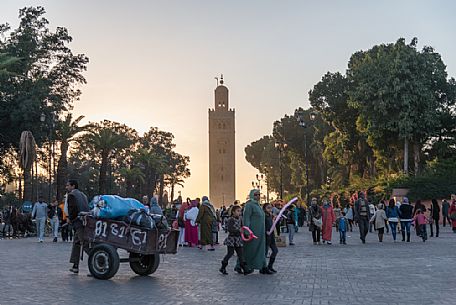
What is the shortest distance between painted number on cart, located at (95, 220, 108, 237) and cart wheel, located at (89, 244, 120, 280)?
258 mm

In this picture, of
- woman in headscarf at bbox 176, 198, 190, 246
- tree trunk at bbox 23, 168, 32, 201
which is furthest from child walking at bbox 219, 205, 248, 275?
tree trunk at bbox 23, 168, 32, 201

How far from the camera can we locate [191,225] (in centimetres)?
2562

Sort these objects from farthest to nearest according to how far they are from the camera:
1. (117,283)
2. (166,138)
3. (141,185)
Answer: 1. (166,138)
2. (141,185)
3. (117,283)

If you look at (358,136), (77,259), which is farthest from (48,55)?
(77,259)

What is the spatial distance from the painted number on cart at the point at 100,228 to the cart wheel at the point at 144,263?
0.81m

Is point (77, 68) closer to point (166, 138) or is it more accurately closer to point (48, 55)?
point (48, 55)

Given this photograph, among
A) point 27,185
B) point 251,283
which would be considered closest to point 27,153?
point 27,185

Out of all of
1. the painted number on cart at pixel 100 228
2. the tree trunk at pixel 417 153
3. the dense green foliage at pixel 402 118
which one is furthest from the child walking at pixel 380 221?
the tree trunk at pixel 417 153

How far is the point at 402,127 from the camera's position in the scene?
168 ft

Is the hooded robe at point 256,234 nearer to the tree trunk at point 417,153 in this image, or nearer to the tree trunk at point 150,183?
the tree trunk at point 417,153

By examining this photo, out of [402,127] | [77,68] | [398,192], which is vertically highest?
[77,68]

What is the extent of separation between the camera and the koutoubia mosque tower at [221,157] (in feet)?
511

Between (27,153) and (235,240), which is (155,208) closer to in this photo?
(235,240)

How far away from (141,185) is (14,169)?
34710 millimetres
